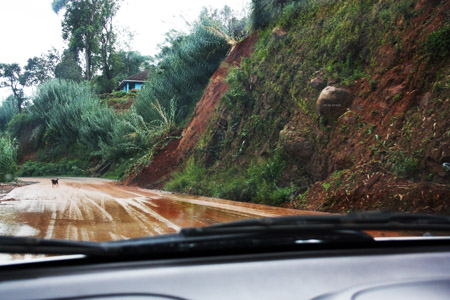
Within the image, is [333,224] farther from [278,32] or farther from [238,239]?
[278,32]

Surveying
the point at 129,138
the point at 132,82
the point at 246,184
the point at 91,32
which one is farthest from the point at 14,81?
the point at 132,82

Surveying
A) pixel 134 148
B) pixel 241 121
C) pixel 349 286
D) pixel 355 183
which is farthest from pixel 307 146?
pixel 134 148

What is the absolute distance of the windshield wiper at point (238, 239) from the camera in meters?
1.31

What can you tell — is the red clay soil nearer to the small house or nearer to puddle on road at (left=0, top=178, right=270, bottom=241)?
puddle on road at (left=0, top=178, right=270, bottom=241)

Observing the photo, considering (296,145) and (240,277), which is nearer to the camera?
(240,277)

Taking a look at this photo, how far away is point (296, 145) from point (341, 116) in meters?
1.17

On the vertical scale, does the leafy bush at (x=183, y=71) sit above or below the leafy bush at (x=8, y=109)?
above

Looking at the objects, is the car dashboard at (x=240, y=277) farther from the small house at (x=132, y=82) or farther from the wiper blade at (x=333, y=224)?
the small house at (x=132, y=82)

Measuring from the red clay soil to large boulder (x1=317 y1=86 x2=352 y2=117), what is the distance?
614 centimetres

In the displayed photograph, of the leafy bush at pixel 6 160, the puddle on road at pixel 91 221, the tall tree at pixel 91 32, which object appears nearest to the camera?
the puddle on road at pixel 91 221

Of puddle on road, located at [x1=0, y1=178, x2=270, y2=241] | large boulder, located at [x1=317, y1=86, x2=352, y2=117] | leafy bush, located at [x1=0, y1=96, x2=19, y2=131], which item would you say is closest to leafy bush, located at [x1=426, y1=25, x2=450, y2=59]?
large boulder, located at [x1=317, y1=86, x2=352, y2=117]

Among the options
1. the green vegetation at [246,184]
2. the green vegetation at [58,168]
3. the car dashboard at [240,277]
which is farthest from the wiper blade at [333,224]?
the green vegetation at [58,168]

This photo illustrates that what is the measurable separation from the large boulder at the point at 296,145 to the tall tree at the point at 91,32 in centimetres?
1628

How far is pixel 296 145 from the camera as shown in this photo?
8.74 metres
